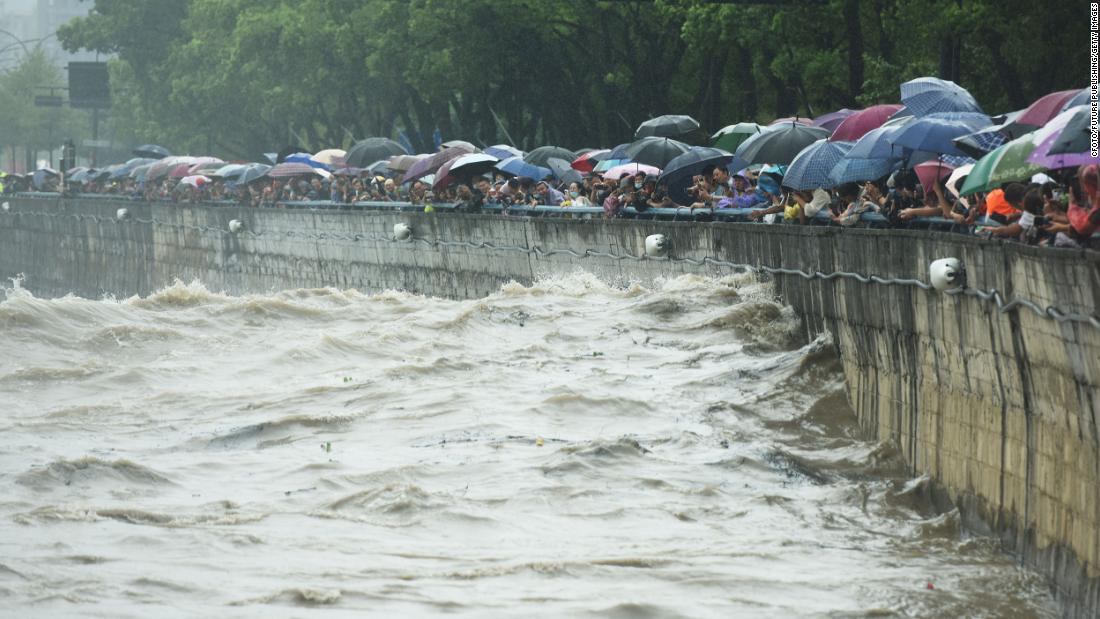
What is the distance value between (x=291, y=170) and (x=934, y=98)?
72.4ft

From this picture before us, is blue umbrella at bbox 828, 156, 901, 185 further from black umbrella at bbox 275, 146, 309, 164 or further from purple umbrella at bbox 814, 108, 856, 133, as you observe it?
black umbrella at bbox 275, 146, 309, 164

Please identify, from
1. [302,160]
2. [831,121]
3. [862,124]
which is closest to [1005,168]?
[862,124]

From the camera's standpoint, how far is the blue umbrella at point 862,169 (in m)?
19.5

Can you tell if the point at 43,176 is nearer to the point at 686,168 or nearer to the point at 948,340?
the point at 686,168

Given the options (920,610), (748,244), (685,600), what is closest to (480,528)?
(685,600)

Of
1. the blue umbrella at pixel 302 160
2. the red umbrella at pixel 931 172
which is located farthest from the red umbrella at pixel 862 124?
the blue umbrella at pixel 302 160

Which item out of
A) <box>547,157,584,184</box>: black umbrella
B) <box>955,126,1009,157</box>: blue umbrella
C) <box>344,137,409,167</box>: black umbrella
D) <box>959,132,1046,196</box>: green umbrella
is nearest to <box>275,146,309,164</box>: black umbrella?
<box>344,137,409,167</box>: black umbrella

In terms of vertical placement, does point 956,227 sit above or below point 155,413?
above

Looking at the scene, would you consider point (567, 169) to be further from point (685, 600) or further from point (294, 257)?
point (685, 600)

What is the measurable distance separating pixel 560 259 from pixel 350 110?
32.2 m

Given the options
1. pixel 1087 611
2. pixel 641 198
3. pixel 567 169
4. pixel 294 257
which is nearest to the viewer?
pixel 1087 611

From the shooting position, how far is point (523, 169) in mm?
31344

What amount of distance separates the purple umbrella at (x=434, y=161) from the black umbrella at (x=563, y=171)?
7.76 ft

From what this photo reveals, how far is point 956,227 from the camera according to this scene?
54.5 ft
